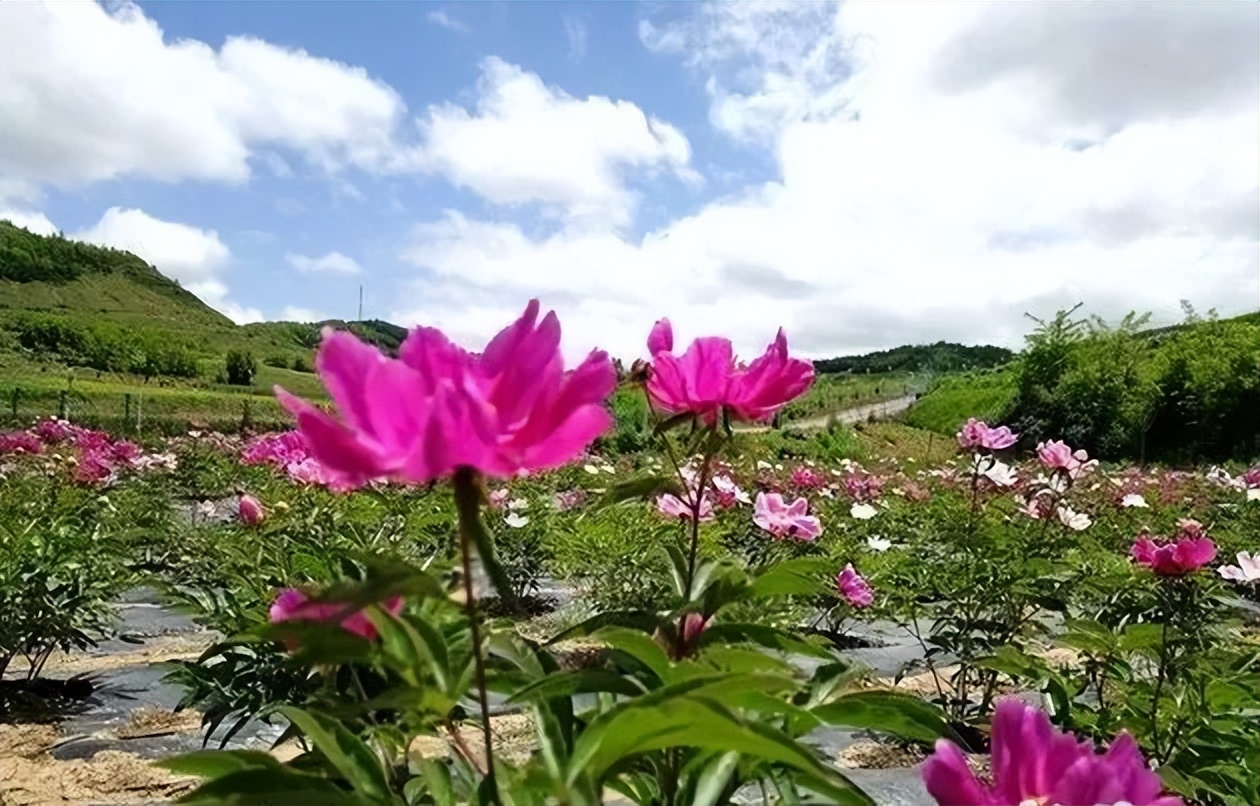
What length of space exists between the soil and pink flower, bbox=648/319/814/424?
187 cm

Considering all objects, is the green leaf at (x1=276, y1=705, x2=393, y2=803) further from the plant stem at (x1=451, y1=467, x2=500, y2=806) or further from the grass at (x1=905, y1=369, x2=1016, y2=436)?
the grass at (x1=905, y1=369, x2=1016, y2=436)

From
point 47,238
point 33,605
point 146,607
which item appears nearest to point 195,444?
point 146,607

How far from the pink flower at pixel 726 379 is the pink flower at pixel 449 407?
0.42 m

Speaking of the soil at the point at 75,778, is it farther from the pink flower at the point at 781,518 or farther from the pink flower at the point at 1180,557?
the pink flower at the point at 1180,557

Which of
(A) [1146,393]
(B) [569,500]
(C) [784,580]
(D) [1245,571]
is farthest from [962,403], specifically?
(C) [784,580]

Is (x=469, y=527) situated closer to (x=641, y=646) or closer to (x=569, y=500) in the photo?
(x=641, y=646)

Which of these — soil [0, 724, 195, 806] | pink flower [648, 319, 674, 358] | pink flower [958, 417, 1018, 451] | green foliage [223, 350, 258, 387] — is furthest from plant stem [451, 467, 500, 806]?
green foliage [223, 350, 258, 387]

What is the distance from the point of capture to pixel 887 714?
874 millimetres

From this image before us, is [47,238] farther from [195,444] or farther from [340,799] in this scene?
[340,799]

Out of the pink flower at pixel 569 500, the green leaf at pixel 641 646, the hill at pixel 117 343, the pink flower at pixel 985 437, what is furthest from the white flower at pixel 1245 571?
the hill at pixel 117 343

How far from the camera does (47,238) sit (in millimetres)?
77375

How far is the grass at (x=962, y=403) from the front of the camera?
29.0 metres

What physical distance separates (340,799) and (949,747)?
0.39 m

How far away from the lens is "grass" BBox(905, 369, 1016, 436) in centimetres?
2898
